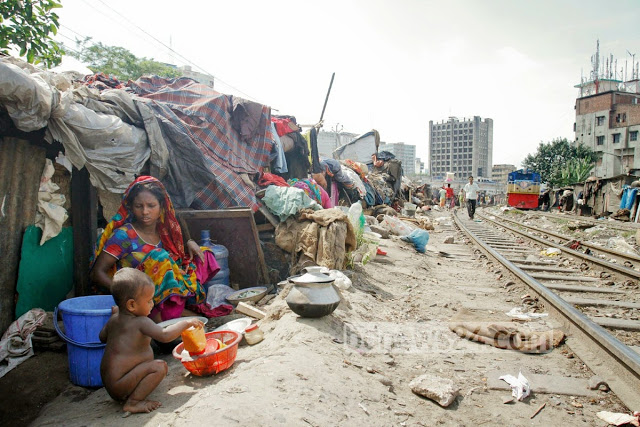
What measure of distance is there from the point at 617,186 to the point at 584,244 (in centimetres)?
1292

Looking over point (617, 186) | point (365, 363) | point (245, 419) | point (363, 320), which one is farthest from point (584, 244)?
point (617, 186)

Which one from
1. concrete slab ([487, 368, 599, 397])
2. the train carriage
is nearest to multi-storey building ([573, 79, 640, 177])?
the train carriage

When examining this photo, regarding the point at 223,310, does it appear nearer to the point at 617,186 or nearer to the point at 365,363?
the point at 365,363

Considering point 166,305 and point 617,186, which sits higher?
point 617,186

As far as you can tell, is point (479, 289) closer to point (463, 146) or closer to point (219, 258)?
point (219, 258)

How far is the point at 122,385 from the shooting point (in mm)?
2316

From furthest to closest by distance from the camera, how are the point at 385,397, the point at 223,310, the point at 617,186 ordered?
1. the point at 617,186
2. the point at 223,310
3. the point at 385,397

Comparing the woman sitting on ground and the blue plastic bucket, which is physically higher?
the woman sitting on ground

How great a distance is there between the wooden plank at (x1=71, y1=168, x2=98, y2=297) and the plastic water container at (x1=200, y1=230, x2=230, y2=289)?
1.16 metres

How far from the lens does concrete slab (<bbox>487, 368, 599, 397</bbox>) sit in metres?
2.82

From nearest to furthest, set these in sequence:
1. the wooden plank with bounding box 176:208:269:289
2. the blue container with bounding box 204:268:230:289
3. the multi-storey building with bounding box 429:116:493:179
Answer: the blue container with bounding box 204:268:230:289 < the wooden plank with bounding box 176:208:269:289 < the multi-storey building with bounding box 429:116:493:179

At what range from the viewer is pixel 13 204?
3404 millimetres

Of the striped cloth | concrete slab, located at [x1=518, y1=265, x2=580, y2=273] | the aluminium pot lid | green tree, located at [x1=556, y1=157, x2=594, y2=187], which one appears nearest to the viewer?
the aluminium pot lid

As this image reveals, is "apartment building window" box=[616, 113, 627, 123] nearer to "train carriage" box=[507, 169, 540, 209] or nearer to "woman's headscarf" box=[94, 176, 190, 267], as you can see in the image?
"train carriage" box=[507, 169, 540, 209]
